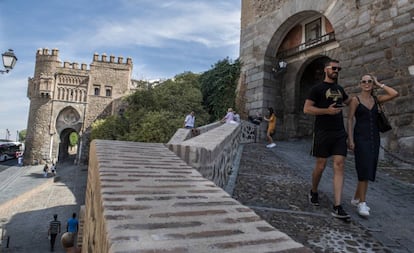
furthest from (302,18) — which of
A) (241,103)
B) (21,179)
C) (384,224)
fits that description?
(21,179)

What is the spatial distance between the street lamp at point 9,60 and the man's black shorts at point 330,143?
28.9 feet

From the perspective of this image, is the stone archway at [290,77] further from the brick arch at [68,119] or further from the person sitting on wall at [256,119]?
the brick arch at [68,119]

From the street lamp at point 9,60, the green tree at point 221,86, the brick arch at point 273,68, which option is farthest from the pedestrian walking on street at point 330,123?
the green tree at point 221,86

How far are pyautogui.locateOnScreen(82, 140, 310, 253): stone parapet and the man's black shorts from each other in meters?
1.87

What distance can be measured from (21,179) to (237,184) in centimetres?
2468

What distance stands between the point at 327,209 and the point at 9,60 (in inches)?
360

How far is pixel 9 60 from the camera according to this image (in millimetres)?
8844

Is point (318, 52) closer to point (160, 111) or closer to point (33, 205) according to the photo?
point (160, 111)

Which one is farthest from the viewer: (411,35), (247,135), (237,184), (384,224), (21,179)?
(21,179)

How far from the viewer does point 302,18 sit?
12469 mm

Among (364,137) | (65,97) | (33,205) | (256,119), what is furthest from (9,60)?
(65,97)

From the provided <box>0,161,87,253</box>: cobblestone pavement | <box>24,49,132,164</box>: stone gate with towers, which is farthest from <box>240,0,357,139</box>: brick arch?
<box>24,49,132,164</box>: stone gate with towers

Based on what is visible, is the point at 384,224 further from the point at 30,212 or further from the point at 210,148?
the point at 30,212

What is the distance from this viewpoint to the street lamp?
8.80 metres
